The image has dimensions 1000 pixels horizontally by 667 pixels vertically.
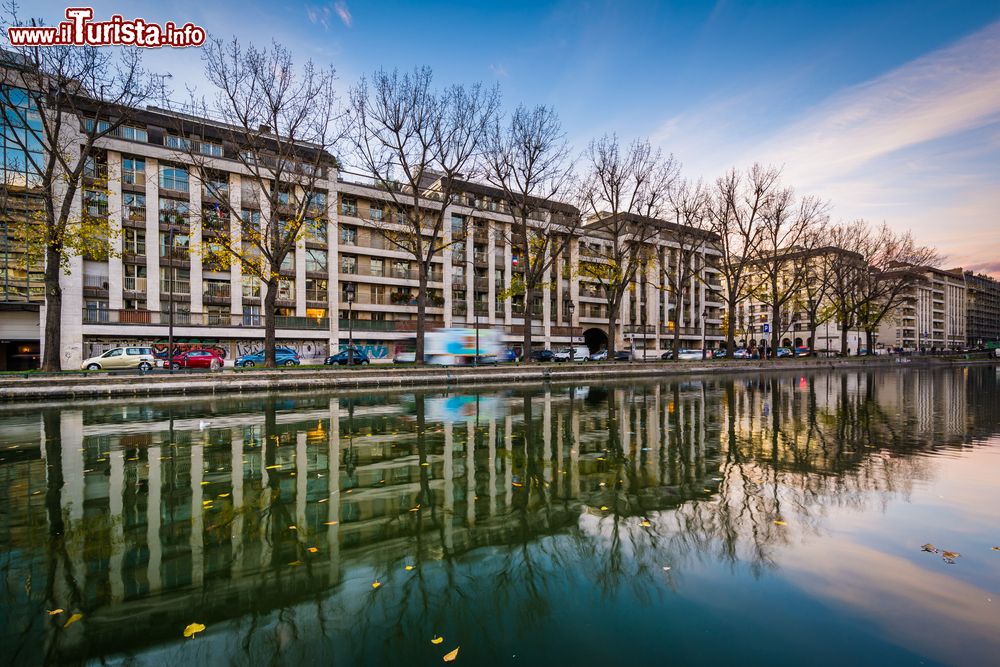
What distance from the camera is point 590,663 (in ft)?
9.45

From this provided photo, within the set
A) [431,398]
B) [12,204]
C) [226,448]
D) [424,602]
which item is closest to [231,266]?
[12,204]

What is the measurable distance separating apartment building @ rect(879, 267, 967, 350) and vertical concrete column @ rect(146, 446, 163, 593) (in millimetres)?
141702

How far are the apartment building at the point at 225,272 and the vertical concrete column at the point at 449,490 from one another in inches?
890

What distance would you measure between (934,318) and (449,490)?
17028 centimetres

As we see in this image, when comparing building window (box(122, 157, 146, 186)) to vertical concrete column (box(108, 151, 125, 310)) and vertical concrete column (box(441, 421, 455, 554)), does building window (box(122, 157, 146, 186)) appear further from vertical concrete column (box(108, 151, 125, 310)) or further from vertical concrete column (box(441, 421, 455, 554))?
vertical concrete column (box(441, 421, 455, 554))

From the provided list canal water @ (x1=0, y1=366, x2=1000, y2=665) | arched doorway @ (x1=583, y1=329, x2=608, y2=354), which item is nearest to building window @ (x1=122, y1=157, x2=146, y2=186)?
canal water @ (x1=0, y1=366, x2=1000, y2=665)

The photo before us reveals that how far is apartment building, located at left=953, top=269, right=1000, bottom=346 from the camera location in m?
142

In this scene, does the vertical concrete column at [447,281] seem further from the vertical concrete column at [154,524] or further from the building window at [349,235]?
the vertical concrete column at [154,524]

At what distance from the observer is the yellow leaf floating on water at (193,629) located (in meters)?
3.19

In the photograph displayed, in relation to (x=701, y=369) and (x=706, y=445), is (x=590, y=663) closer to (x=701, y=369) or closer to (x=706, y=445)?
(x=706, y=445)

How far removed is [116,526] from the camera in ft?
17.1

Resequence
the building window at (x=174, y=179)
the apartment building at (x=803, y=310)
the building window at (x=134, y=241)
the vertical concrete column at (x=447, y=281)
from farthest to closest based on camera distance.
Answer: the vertical concrete column at (x=447, y=281) → the apartment building at (x=803, y=310) → the building window at (x=174, y=179) → the building window at (x=134, y=241)

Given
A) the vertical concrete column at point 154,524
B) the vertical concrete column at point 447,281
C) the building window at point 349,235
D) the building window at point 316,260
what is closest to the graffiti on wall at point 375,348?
the vertical concrete column at point 447,281

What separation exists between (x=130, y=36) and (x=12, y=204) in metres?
27.5
